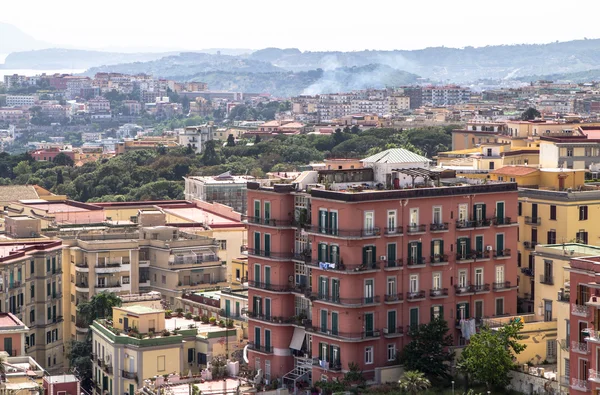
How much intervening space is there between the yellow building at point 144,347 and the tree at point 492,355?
32.1 feet

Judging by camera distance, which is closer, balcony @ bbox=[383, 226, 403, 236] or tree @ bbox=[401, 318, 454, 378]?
tree @ bbox=[401, 318, 454, 378]

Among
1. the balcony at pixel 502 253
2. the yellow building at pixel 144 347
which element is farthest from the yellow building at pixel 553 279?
the yellow building at pixel 144 347

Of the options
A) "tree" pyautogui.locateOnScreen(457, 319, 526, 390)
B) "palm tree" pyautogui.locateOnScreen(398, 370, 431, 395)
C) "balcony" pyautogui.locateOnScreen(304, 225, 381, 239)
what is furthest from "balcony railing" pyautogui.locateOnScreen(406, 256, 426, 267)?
"palm tree" pyautogui.locateOnScreen(398, 370, 431, 395)

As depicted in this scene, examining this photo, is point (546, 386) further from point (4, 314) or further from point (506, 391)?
point (4, 314)

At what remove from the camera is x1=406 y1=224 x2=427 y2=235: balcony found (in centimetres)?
4769

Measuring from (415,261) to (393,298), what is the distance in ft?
4.76

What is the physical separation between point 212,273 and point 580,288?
27.6 metres

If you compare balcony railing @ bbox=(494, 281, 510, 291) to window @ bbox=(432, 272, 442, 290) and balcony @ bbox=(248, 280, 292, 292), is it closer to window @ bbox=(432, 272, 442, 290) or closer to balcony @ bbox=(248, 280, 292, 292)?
window @ bbox=(432, 272, 442, 290)

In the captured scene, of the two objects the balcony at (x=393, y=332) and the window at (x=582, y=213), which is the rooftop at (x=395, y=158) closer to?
the window at (x=582, y=213)

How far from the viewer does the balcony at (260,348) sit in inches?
1955

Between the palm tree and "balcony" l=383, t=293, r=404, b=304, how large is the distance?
253 centimetres

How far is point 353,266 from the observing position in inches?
1832

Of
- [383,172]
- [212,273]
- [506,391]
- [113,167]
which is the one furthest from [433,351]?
[113,167]

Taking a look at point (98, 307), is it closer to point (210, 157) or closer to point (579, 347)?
point (579, 347)
